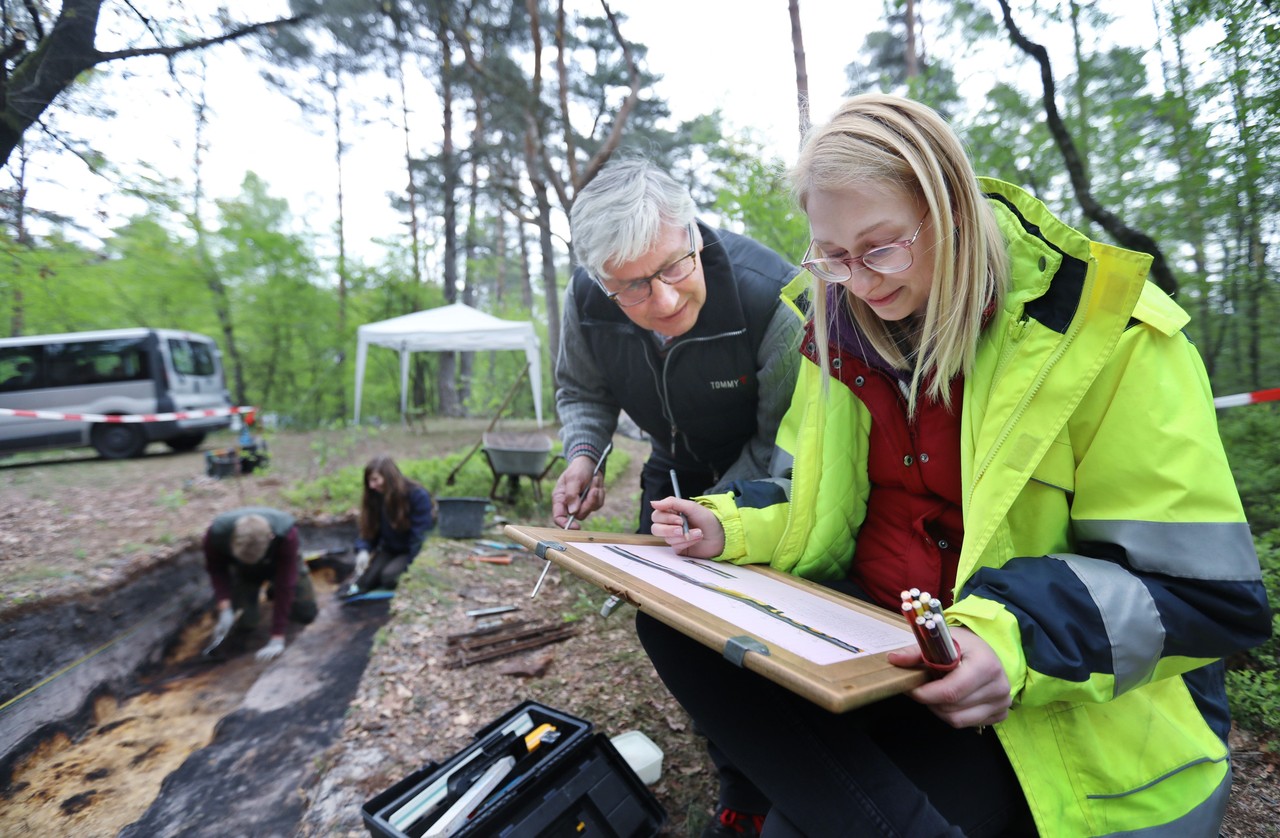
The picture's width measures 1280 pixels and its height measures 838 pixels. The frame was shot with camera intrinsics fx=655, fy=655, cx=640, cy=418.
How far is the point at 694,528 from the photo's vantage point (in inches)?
60.7

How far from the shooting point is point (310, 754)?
3279mm

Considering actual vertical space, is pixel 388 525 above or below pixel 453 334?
below

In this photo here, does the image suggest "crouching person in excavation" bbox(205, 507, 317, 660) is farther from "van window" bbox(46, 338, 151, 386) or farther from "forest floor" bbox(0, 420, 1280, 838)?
"van window" bbox(46, 338, 151, 386)

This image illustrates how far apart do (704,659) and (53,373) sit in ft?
21.3

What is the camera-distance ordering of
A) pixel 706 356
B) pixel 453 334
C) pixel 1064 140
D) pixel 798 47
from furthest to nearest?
pixel 453 334 < pixel 798 47 < pixel 1064 140 < pixel 706 356

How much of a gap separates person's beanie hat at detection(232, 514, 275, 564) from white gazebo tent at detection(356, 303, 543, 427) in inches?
219

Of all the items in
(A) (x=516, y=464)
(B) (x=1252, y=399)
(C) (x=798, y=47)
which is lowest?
(A) (x=516, y=464)

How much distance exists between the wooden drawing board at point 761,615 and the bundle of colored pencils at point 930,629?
4cm

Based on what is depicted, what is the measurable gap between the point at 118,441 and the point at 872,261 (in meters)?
9.66

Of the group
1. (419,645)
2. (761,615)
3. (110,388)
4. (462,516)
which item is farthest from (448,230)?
(761,615)

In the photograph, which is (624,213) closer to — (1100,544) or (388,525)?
(1100,544)

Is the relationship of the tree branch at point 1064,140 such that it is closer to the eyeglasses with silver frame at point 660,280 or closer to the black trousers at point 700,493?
the black trousers at point 700,493

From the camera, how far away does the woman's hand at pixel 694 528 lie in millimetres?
1527

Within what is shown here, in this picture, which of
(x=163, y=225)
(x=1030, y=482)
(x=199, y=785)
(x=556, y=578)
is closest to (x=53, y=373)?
(x=163, y=225)
